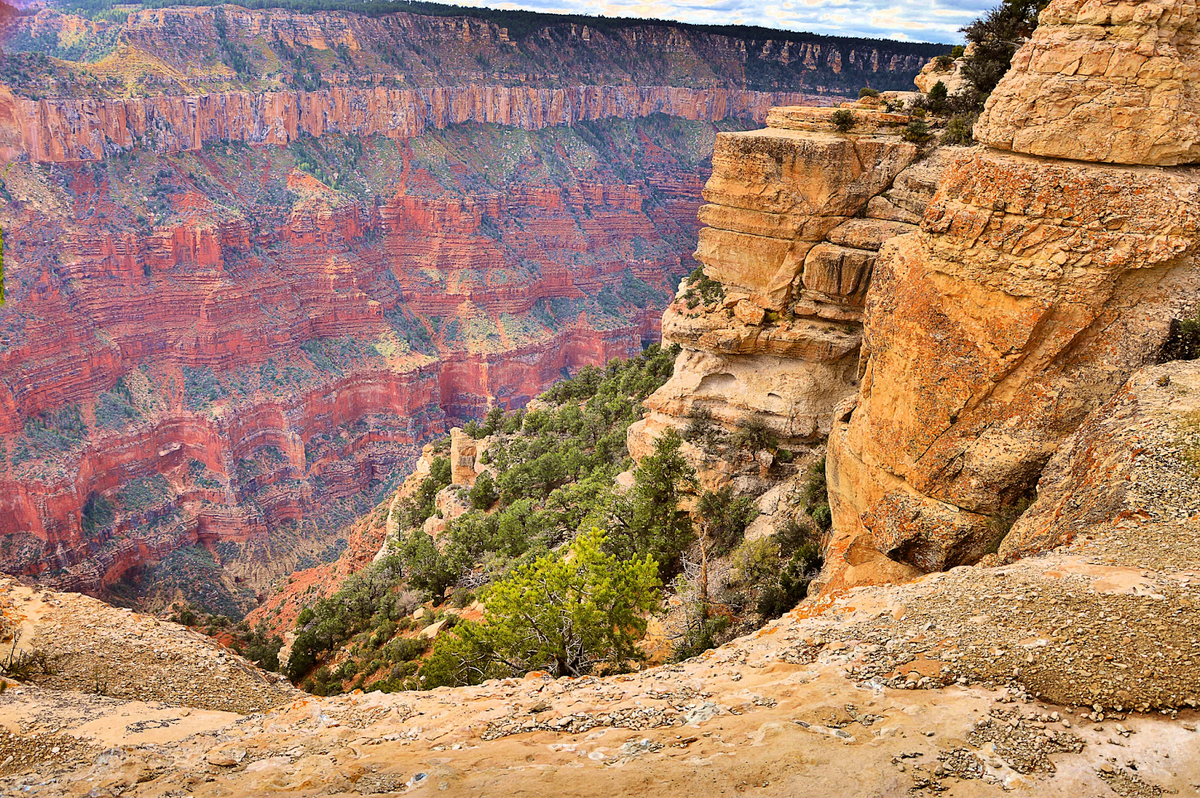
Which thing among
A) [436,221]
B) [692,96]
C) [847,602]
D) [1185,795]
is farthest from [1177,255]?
[692,96]

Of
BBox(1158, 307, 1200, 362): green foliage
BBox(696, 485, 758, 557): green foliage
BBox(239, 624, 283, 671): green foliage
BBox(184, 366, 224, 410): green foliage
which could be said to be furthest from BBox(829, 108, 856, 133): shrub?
BBox(184, 366, 224, 410): green foliage

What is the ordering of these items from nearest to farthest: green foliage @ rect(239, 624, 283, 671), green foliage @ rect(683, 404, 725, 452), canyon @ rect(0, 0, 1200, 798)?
canyon @ rect(0, 0, 1200, 798) < green foliage @ rect(683, 404, 725, 452) < green foliage @ rect(239, 624, 283, 671)

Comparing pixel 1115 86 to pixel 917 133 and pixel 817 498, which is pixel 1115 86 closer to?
pixel 917 133

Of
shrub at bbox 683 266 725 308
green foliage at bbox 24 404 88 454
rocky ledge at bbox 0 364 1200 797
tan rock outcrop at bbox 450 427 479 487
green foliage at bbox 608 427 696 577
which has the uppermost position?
shrub at bbox 683 266 725 308

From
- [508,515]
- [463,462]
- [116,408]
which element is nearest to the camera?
[508,515]

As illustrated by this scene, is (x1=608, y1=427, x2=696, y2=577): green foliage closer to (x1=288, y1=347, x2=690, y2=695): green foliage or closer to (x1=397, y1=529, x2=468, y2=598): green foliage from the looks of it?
(x1=288, y1=347, x2=690, y2=695): green foliage

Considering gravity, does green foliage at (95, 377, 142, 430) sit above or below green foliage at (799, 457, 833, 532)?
below

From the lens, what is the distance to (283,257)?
84250 millimetres

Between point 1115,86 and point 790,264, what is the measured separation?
1283 cm

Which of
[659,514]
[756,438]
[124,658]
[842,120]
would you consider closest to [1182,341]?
[756,438]

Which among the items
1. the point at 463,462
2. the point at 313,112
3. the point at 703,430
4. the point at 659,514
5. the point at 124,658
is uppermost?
the point at 313,112

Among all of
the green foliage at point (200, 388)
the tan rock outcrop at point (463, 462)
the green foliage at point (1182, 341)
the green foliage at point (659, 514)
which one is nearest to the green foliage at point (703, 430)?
the green foliage at point (659, 514)

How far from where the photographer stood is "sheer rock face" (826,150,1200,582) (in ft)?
46.6

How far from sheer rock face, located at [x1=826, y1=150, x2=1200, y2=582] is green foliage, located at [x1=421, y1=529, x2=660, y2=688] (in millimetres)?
5617
